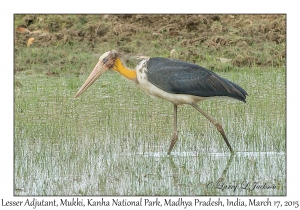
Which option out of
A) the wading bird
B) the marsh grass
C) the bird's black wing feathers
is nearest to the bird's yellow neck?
the wading bird

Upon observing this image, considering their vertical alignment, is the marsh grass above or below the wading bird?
below

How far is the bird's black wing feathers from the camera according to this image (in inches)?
A: 285

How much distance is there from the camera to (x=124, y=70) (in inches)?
303

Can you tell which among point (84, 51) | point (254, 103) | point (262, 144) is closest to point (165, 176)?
point (262, 144)

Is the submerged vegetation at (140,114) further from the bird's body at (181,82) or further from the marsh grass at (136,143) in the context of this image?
the bird's body at (181,82)

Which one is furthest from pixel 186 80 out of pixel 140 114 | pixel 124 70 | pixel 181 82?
pixel 140 114

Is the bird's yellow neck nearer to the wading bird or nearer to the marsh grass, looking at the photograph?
the wading bird

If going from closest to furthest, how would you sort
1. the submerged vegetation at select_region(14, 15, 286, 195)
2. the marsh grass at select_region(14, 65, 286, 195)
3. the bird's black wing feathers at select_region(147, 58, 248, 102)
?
1. the marsh grass at select_region(14, 65, 286, 195)
2. the submerged vegetation at select_region(14, 15, 286, 195)
3. the bird's black wing feathers at select_region(147, 58, 248, 102)

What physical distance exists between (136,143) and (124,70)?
0.81 meters

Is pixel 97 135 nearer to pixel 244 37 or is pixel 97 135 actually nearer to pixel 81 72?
pixel 81 72

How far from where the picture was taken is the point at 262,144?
7.37m

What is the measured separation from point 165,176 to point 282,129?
2.07 metres

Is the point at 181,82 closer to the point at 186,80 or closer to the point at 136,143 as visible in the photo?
the point at 186,80

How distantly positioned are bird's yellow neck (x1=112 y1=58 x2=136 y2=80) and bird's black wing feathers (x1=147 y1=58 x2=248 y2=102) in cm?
32
